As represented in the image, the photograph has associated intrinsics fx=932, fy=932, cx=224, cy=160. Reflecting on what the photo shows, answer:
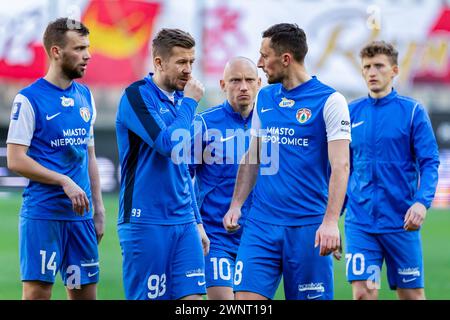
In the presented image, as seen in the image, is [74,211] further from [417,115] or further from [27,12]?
[27,12]

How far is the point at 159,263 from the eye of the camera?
246 inches

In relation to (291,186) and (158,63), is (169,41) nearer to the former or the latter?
(158,63)

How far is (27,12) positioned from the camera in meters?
23.4

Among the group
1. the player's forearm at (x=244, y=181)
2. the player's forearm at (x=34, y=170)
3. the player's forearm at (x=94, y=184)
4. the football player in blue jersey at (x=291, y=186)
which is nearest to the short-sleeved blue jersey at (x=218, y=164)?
the player's forearm at (x=244, y=181)

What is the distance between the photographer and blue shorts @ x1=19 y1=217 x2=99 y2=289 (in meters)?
6.76

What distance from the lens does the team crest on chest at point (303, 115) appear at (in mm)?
6289

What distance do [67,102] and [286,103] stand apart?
1685 millimetres

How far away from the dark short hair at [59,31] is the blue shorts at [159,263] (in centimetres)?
156

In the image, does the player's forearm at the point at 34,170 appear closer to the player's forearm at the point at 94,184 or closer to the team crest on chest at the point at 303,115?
the player's forearm at the point at 94,184

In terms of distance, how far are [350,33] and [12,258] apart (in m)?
13.4

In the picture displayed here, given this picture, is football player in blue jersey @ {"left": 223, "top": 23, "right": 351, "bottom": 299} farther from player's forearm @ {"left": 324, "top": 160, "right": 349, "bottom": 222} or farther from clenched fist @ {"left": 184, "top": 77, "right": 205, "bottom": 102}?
clenched fist @ {"left": 184, "top": 77, "right": 205, "bottom": 102}

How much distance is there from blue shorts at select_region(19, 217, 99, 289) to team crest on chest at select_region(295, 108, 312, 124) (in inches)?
71.6
